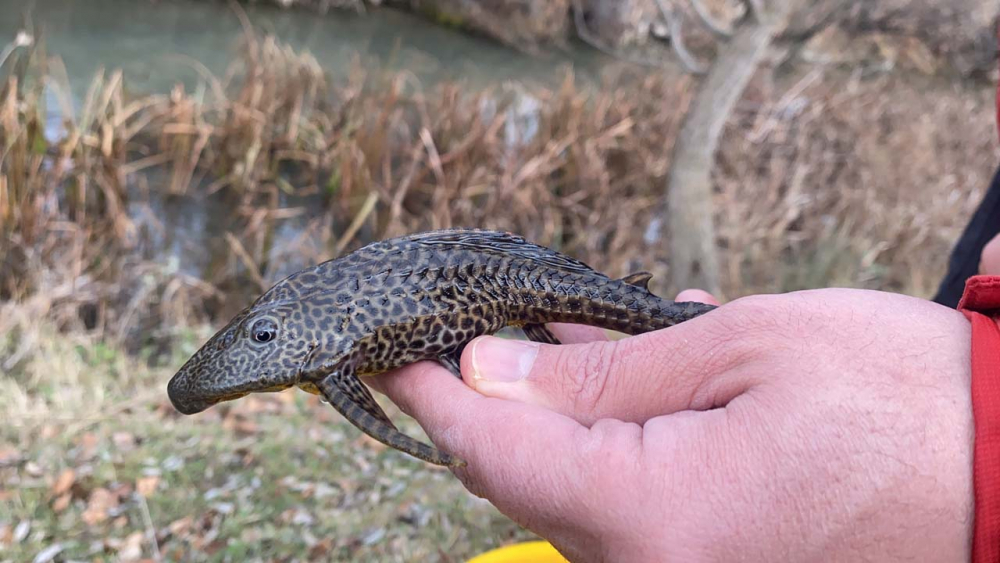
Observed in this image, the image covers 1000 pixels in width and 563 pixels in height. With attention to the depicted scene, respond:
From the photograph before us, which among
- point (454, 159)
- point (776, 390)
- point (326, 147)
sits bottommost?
point (326, 147)

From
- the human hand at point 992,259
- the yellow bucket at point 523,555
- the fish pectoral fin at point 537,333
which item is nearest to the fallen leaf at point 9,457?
the yellow bucket at point 523,555

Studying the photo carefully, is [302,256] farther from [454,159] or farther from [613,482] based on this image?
[613,482]

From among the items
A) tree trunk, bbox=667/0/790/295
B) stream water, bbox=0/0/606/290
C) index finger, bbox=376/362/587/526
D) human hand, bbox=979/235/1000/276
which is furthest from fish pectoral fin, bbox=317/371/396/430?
stream water, bbox=0/0/606/290

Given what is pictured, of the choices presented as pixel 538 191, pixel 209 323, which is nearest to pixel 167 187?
pixel 209 323

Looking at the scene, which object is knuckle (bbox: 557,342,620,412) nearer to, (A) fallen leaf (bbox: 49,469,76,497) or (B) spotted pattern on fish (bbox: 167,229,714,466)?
(B) spotted pattern on fish (bbox: 167,229,714,466)

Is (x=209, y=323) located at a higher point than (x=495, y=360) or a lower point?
lower

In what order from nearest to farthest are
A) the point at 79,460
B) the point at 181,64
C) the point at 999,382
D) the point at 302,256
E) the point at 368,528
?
the point at 999,382
the point at 368,528
the point at 79,460
the point at 302,256
the point at 181,64
